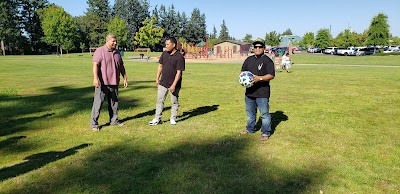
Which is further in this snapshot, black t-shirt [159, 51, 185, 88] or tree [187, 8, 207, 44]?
tree [187, 8, 207, 44]

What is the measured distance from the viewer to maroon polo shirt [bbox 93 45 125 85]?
23.3 ft

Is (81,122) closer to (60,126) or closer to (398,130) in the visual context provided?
(60,126)

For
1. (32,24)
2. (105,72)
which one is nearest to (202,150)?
(105,72)

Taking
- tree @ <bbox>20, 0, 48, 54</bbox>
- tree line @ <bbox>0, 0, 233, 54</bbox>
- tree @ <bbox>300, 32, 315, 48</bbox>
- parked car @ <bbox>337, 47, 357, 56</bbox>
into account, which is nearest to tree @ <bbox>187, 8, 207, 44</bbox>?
A: tree line @ <bbox>0, 0, 233, 54</bbox>

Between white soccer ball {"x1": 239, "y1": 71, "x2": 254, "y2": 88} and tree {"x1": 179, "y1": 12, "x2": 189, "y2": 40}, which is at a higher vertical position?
tree {"x1": 179, "y1": 12, "x2": 189, "y2": 40}

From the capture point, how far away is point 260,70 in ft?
21.2

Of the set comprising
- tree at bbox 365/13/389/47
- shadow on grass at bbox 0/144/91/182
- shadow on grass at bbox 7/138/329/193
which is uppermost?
tree at bbox 365/13/389/47

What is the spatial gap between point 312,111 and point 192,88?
6.47m

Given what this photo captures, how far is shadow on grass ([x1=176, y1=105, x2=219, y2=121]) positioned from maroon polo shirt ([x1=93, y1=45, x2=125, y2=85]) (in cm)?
208

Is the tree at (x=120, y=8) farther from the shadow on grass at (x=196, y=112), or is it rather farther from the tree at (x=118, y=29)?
the shadow on grass at (x=196, y=112)

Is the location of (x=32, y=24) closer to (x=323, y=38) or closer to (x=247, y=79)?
(x=323, y=38)

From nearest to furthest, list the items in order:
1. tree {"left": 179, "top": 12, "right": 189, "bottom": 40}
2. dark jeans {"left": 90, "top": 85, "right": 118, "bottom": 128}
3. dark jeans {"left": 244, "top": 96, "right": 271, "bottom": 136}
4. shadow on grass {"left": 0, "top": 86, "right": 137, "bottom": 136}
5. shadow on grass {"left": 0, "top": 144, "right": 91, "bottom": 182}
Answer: shadow on grass {"left": 0, "top": 144, "right": 91, "bottom": 182} → dark jeans {"left": 244, "top": 96, "right": 271, "bottom": 136} → dark jeans {"left": 90, "top": 85, "right": 118, "bottom": 128} → shadow on grass {"left": 0, "top": 86, "right": 137, "bottom": 136} → tree {"left": 179, "top": 12, "right": 189, "bottom": 40}

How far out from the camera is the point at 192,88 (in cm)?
1474

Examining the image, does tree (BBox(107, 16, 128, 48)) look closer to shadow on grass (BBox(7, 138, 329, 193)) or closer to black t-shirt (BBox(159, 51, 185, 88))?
black t-shirt (BBox(159, 51, 185, 88))
